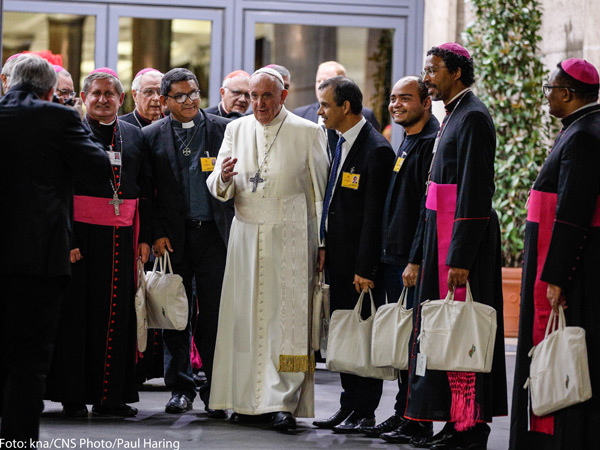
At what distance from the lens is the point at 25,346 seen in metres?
4.11

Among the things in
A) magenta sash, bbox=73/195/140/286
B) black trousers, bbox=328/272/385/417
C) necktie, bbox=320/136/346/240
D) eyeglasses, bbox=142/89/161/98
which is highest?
eyeglasses, bbox=142/89/161/98

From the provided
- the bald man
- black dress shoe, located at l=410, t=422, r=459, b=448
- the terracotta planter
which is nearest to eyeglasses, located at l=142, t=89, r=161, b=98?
the bald man

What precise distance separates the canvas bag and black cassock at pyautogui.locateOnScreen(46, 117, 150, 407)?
104cm

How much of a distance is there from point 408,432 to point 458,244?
3.59 feet

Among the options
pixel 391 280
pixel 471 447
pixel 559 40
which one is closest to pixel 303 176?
pixel 391 280

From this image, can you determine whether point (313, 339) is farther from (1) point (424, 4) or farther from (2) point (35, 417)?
(1) point (424, 4)

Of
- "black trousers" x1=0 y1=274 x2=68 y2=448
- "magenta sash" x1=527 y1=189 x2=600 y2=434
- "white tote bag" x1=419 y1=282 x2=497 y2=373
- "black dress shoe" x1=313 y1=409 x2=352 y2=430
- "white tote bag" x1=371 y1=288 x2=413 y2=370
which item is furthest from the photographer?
"black dress shoe" x1=313 y1=409 x2=352 y2=430

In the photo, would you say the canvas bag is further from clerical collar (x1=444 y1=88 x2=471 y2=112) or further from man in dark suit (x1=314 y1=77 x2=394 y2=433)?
clerical collar (x1=444 y1=88 x2=471 y2=112)

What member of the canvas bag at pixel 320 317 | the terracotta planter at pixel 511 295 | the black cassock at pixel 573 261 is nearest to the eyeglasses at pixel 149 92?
the canvas bag at pixel 320 317

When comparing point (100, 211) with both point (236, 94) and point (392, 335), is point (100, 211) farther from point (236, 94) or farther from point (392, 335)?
point (236, 94)

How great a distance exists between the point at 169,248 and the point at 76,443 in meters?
1.37

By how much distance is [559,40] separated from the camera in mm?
9188

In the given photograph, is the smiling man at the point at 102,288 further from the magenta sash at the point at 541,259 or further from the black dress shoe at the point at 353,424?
the magenta sash at the point at 541,259

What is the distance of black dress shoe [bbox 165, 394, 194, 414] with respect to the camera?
5.77 meters
